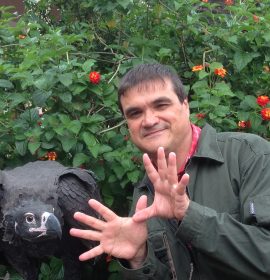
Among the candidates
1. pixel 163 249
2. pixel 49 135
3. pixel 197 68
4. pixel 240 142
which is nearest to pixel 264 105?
pixel 197 68

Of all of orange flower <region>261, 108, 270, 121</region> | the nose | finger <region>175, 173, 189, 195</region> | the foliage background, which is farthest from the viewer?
orange flower <region>261, 108, 270, 121</region>

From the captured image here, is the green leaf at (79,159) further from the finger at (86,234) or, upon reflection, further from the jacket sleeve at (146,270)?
the finger at (86,234)

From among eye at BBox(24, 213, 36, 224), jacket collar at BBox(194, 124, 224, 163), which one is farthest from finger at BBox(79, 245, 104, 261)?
jacket collar at BBox(194, 124, 224, 163)

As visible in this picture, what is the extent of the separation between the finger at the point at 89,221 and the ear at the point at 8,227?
0.25 m

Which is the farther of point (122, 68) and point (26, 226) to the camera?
point (122, 68)

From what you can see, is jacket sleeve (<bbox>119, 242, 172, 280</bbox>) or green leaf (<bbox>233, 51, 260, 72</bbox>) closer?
jacket sleeve (<bbox>119, 242, 172, 280</bbox>)

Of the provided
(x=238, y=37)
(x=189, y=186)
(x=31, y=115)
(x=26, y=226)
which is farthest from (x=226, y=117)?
(x=26, y=226)

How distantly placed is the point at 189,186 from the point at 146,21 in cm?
172

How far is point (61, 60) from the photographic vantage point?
3141 mm

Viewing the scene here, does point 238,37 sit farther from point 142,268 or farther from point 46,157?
point 142,268

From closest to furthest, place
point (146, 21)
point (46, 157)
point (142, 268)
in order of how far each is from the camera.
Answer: point (142, 268) → point (46, 157) → point (146, 21)

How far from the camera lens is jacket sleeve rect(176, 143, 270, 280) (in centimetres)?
197

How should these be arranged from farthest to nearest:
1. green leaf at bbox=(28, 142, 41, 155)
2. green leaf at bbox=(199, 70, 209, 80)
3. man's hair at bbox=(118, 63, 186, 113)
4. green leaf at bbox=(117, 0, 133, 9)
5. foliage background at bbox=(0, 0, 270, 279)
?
green leaf at bbox=(117, 0, 133, 9) → green leaf at bbox=(199, 70, 209, 80) → foliage background at bbox=(0, 0, 270, 279) → green leaf at bbox=(28, 142, 41, 155) → man's hair at bbox=(118, 63, 186, 113)

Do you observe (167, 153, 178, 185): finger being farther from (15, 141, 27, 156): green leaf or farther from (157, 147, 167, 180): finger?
(15, 141, 27, 156): green leaf
